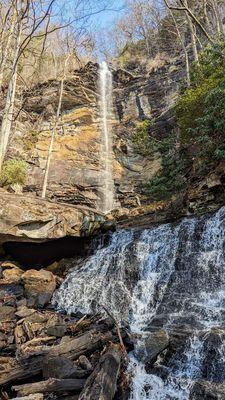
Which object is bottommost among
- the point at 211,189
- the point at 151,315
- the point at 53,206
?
the point at 151,315

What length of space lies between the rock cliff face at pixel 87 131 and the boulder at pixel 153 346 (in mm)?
11955

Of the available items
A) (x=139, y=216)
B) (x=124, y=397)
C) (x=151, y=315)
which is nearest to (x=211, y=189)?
(x=139, y=216)

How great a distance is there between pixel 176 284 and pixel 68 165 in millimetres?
12957

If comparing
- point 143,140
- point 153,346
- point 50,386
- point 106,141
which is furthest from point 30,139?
point 50,386

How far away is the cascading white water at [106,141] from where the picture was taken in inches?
765

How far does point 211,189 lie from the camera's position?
11.8m

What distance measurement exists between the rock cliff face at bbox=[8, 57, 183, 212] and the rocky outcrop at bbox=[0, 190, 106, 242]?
22.0 feet

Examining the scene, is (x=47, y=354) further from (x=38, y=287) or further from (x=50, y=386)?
(x=38, y=287)

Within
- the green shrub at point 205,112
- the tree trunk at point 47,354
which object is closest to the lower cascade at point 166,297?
the tree trunk at point 47,354

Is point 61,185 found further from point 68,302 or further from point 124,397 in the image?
point 124,397

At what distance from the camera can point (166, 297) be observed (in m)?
8.70

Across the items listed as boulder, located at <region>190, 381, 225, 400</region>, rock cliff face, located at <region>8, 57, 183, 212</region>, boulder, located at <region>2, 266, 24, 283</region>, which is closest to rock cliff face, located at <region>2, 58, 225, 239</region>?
rock cliff face, located at <region>8, 57, 183, 212</region>

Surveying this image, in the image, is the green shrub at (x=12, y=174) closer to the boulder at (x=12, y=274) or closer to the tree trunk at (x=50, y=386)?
the boulder at (x=12, y=274)

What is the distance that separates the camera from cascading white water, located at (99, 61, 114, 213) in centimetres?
1944
